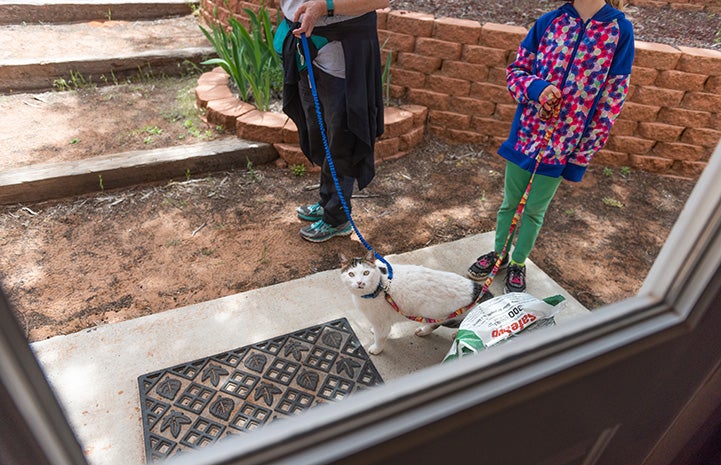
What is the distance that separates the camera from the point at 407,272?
189 cm

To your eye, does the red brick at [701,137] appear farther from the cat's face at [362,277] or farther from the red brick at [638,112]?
the cat's face at [362,277]

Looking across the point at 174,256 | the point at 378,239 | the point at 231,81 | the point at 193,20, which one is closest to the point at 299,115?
the point at 378,239

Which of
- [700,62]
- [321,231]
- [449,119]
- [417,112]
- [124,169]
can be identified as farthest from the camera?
[449,119]

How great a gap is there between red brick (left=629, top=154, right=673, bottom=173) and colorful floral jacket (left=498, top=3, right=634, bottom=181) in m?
2.14

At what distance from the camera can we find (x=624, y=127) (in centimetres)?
364

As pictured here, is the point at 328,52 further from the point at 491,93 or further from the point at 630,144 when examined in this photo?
the point at 630,144

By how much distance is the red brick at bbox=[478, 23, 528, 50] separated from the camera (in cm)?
342

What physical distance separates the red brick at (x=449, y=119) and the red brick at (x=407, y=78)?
0.87ft

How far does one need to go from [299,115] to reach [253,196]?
0.94 meters

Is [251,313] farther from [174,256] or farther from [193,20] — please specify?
[193,20]

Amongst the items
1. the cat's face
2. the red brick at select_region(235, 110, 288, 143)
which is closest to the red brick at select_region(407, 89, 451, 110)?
the red brick at select_region(235, 110, 288, 143)

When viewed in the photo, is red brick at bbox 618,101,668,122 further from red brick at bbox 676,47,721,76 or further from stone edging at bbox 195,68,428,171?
stone edging at bbox 195,68,428,171

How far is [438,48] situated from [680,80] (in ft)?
5.96

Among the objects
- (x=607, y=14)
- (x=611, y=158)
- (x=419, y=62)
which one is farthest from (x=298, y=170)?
(x=611, y=158)
